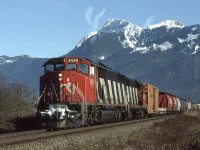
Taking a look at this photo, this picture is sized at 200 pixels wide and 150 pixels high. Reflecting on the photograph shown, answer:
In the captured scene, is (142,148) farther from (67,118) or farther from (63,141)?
(67,118)

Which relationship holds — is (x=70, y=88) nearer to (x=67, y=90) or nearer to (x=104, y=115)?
(x=67, y=90)

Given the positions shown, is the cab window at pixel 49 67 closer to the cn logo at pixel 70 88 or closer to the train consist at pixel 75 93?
the train consist at pixel 75 93

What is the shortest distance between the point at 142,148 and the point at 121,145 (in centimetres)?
124

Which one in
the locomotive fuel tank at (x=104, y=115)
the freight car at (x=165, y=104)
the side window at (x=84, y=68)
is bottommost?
the locomotive fuel tank at (x=104, y=115)

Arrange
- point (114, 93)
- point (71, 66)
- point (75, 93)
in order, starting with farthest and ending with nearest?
point (114, 93), point (71, 66), point (75, 93)

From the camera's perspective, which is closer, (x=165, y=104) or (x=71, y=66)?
(x=71, y=66)

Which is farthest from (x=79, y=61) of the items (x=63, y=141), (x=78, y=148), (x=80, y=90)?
(x=78, y=148)

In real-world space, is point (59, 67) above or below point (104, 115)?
above

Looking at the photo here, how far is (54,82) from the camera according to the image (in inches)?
1129

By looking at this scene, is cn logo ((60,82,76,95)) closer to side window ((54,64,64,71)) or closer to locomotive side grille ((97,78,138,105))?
side window ((54,64,64,71))

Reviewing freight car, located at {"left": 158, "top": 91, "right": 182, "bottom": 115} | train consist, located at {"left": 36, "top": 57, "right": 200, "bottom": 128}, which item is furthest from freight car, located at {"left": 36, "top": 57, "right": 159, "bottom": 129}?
freight car, located at {"left": 158, "top": 91, "right": 182, "bottom": 115}

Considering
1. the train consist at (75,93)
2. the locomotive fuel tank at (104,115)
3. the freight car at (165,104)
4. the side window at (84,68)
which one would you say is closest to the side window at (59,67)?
the train consist at (75,93)

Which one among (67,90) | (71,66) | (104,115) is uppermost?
(71,66)

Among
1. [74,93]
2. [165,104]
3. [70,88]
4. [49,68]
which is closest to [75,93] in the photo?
[74,93]
